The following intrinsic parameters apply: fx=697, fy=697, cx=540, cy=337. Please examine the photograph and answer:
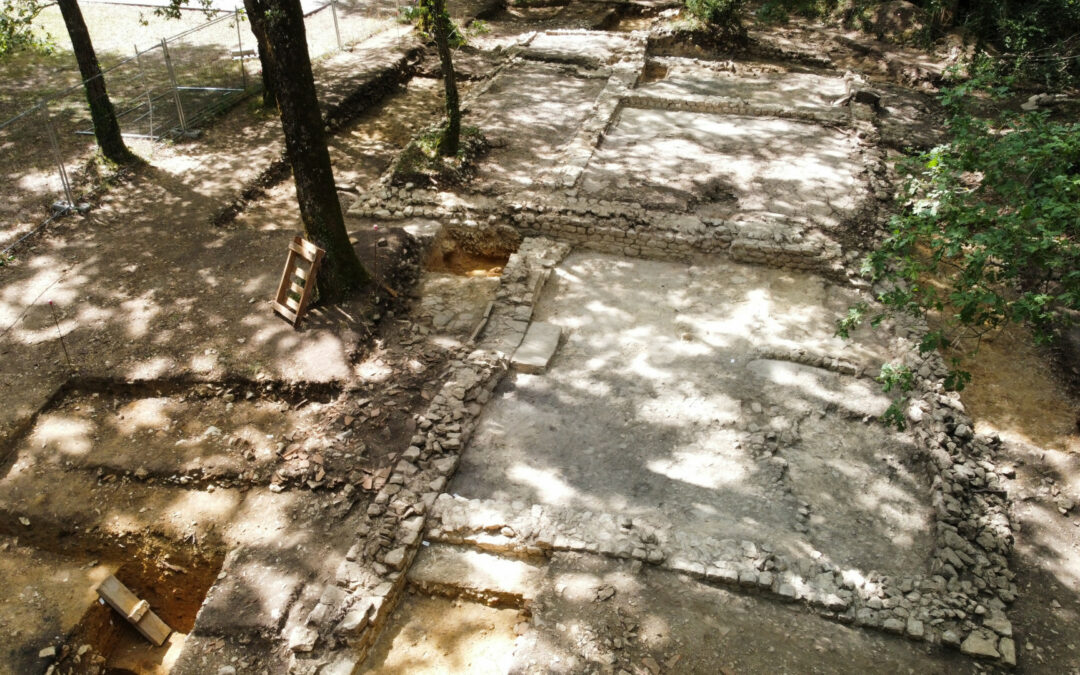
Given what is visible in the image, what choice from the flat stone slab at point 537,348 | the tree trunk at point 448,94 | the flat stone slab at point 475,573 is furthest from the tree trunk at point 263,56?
the flat stone slab at point 475,573

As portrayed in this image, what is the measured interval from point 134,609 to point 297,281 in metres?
3.49

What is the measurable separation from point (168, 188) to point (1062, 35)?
16.4m

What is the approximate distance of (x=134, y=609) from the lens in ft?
16.8

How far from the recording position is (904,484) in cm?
584

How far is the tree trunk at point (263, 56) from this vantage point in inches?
388

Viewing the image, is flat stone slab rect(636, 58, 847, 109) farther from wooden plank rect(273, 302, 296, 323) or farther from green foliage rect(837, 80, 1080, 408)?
wooden plank rect(273, 302, 296, 323)

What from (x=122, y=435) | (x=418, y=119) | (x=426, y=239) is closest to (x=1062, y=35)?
(x=418, y=119)

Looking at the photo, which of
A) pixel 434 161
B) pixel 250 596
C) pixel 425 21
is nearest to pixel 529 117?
pixel 434 161

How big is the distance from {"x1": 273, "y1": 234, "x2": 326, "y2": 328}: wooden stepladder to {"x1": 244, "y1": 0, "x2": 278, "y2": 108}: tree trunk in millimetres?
2697

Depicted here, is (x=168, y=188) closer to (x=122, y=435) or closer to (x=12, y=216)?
(x=12, y=216)

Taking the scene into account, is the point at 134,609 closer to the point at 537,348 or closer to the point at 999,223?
the point at 537,348

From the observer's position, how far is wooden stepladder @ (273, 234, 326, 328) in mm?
7133

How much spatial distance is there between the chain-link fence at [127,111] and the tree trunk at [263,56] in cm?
75

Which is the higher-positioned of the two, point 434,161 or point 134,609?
point 434,161
